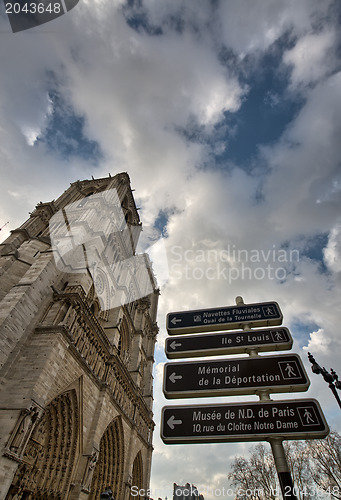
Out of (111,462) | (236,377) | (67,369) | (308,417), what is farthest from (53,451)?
(308,417)


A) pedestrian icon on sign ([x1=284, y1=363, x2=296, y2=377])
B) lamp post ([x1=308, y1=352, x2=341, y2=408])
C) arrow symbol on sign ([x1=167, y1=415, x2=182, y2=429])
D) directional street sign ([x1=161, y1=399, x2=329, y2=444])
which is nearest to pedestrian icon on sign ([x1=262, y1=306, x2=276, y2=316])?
pedestrian icon on sign ([x1=284, y1=363, x2=296, y2=377])

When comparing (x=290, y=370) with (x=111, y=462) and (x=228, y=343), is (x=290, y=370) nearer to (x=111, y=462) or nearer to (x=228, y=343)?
(x=228, y=343)

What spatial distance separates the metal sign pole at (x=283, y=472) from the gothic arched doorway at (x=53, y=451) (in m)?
8.87

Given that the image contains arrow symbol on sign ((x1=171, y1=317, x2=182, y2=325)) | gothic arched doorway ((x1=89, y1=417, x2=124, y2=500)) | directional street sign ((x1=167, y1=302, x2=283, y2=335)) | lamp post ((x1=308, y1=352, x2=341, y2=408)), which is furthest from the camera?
gothic arched doorway ((x1=89, y1=417, x2=124, y2=500))

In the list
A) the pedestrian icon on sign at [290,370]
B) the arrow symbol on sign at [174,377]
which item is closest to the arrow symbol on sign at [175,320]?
the arrow symbol on sign at [174,377]

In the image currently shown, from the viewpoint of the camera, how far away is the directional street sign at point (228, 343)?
3960 mm

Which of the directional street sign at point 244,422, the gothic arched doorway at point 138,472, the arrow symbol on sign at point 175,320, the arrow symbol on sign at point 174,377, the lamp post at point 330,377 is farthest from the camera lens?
the gothic arched doorway at point 138,472

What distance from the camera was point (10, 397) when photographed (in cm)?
911

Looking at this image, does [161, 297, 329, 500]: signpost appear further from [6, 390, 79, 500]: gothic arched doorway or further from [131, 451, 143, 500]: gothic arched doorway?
[131, 451, 143, 500]: gothic arched doorway

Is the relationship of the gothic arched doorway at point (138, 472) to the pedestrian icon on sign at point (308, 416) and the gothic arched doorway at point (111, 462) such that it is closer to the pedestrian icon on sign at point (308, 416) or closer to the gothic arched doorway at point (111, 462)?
the gothic arched doorway at point (111, 462)

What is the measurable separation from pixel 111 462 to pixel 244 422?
52.5 ft

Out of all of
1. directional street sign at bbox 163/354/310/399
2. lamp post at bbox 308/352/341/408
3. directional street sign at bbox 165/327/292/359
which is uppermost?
lamp post at bbox 308/352/341/408

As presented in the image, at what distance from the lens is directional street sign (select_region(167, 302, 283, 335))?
430 cm

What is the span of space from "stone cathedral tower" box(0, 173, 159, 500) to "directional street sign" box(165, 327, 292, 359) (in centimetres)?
730
